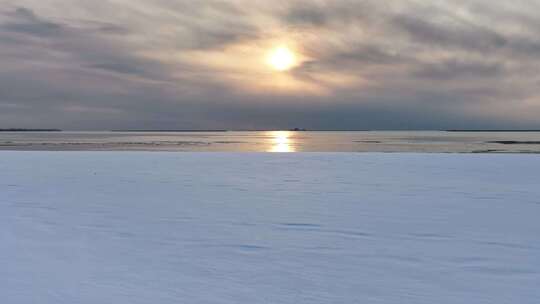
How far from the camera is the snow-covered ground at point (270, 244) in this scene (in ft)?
12.1

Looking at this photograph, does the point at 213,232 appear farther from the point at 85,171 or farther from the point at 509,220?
the point at 85,171

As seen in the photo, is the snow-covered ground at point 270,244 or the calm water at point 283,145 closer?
the snow-covered ground at point 270,244

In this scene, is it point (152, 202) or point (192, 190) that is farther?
point (192, 190)

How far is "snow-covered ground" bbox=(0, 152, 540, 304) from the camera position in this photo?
367cm

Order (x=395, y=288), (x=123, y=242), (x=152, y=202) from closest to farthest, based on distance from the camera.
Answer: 1. (x=395, y=288)
2. (x=123, y=242)
3. (x=152, y=202)

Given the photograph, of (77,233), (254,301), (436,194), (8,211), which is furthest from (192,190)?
(254,301)

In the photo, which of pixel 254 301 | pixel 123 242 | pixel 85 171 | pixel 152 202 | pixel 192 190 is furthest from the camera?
pixel 85 171

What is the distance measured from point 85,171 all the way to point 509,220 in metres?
11.8

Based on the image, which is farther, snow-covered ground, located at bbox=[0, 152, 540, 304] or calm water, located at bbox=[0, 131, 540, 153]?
calm water, located at bbox=[0, 131, 540, 153]

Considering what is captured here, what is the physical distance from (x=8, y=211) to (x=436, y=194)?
7.61m

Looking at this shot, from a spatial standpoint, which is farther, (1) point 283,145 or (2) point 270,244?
(1) point 283,145

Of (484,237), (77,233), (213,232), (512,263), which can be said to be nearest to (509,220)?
(484,237)

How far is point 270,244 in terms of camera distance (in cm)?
513

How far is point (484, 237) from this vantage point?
546 cm
